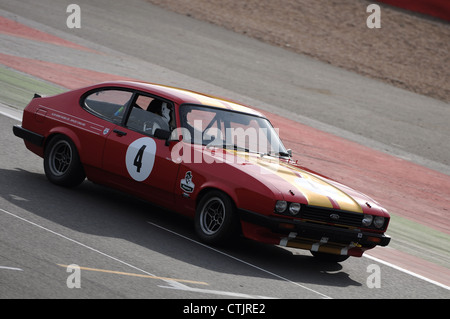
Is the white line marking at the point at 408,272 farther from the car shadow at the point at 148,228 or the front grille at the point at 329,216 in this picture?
the front grille at the point at 329,216

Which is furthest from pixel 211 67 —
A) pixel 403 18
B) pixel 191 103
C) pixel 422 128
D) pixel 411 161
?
pixel 191 103

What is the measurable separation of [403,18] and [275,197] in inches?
1232

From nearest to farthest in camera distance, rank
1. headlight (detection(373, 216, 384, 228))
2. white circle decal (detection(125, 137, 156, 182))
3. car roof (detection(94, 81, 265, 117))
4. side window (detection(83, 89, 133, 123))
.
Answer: headlight (detection(373, 216, 384, 228))
white circle decal (detection(125, 137, 156, 182))
car roof (detection(94, 81, 265, 117))
side window (detection(83, 89, 133, 123))

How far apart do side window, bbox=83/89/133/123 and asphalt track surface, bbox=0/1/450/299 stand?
0.98 m

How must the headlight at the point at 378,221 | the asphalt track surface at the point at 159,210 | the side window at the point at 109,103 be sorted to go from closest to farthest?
the asphalt track surface at the point at 159,210
the headlight at the point at 378,221
the side window at the point at 109,103

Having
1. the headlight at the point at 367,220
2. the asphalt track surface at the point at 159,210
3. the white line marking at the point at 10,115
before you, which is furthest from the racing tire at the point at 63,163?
the white line marking at the point at 10,115

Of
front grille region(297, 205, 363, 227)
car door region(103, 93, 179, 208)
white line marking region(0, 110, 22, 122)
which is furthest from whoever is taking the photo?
white line marking region(0, 110, 22, 122)

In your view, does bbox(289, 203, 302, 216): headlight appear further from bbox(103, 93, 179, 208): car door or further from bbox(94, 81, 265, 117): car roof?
bbox(94, 81, 265, 117): car roof

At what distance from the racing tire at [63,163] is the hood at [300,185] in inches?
78.4

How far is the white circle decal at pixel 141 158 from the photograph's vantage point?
327 inches

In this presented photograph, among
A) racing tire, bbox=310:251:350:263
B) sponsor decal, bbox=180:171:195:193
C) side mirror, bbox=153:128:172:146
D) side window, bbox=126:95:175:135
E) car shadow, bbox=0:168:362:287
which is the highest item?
side window, bbox=126:95:175:135

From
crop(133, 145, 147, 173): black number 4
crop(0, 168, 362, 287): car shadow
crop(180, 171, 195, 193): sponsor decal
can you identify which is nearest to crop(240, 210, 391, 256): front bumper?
crop(0, 168, 362, 287): car shadow

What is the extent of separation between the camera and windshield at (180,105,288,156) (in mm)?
8391

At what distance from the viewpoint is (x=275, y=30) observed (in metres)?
35.5
